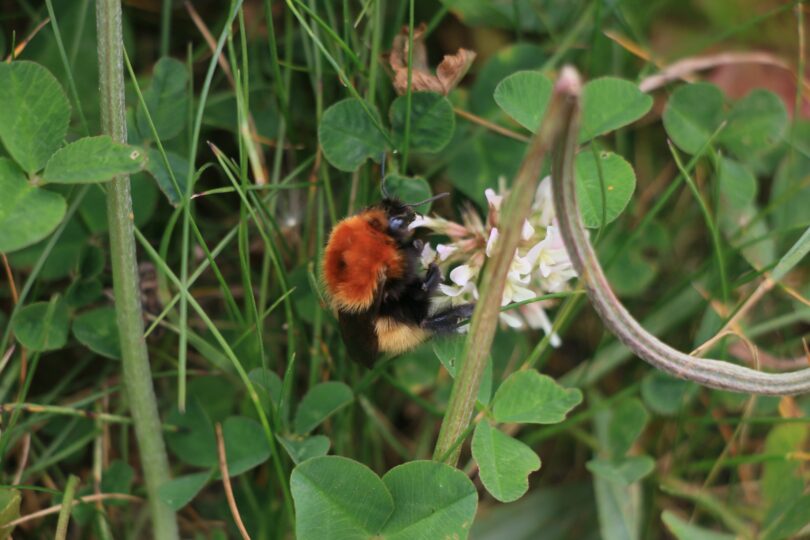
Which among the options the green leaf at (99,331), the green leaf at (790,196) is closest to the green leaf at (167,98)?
the green leaf at (99,331)

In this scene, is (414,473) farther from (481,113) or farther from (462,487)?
(481,113)

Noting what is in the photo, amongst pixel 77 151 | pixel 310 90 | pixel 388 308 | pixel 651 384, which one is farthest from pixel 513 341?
pixel 77 151

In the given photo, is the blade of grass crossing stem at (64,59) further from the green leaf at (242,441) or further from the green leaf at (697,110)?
the green leaf at (697,110)

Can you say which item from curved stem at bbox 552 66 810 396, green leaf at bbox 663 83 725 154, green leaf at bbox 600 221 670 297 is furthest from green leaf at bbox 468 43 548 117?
curved stem at bbox 552 66 810 396

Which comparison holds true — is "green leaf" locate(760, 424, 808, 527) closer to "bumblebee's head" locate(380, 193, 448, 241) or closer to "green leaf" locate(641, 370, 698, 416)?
"green leaf" locate(641, 370, 698, 416)

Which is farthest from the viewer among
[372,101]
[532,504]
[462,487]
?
[532,504]
